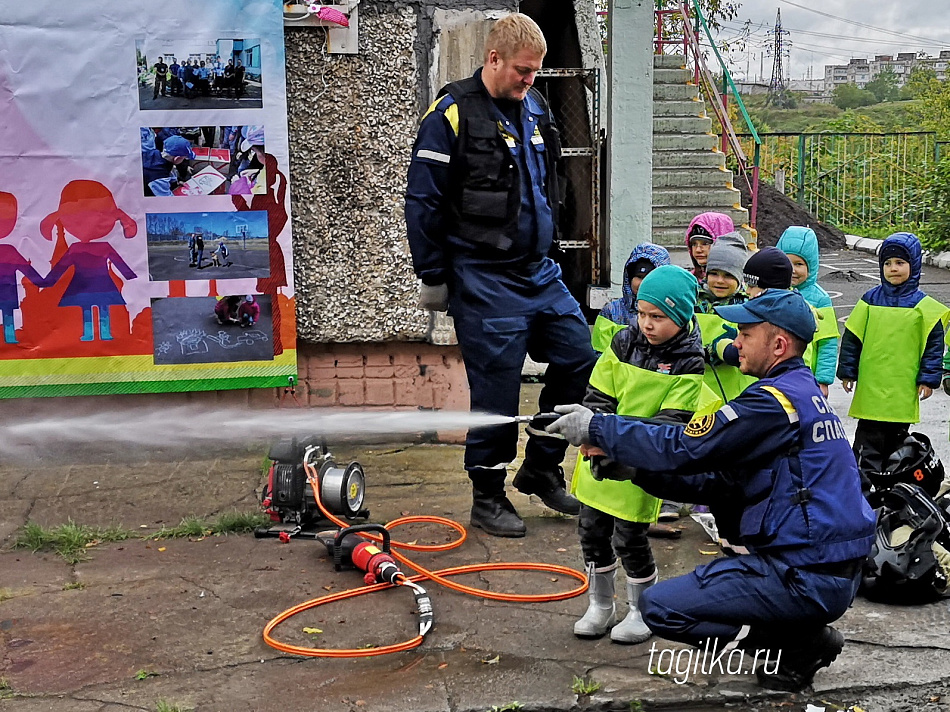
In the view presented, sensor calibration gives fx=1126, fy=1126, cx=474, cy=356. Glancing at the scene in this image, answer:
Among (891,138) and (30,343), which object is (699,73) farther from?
(30,343)

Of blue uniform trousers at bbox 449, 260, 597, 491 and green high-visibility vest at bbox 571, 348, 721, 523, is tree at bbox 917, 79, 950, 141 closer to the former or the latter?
blue uniform trousers at bbox 449, 260, 597, 491

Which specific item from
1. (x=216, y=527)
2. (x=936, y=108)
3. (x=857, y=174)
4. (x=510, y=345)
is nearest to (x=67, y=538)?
(x=216, y=527)

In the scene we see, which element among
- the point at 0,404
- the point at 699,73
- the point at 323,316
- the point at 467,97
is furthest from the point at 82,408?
the point at 699,73

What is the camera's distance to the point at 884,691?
4.20 m

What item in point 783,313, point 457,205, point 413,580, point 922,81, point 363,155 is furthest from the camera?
point 922,81

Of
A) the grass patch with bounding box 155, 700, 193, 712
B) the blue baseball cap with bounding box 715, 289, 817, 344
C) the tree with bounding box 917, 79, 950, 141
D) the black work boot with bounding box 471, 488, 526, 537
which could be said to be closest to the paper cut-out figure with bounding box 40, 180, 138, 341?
the black work boot with bounding box 471, 488, 526, 537

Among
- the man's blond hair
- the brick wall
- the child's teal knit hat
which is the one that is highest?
the man's blond hair

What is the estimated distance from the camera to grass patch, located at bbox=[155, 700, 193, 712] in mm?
3980

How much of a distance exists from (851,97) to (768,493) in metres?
62.8

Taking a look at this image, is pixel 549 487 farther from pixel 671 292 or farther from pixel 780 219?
Answer: pixel 780 219

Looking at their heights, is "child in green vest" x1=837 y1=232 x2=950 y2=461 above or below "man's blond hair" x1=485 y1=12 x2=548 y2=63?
below

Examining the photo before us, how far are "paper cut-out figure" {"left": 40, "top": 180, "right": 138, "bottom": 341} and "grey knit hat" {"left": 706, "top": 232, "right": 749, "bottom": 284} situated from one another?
12.0 ft

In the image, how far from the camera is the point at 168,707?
4.01m

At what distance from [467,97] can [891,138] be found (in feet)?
66.4
